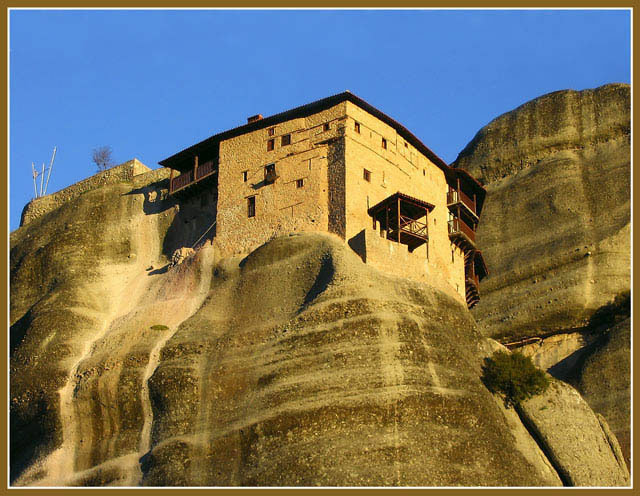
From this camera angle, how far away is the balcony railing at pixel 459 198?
5700cm

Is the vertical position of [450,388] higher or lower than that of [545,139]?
lower

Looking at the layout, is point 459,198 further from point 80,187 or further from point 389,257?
point 80,187

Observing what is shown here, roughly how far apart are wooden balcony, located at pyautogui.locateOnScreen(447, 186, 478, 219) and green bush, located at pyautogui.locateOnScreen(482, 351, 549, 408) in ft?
49.4

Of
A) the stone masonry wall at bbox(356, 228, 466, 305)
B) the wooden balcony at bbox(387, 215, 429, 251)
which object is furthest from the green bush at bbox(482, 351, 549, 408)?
the wooden balcony at bbox(387, 215, 429, 251)

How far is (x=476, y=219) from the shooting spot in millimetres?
59688

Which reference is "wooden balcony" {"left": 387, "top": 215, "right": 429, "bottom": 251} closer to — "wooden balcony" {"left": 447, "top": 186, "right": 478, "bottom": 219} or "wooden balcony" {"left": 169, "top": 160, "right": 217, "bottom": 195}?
"wooden balcony" {"left": 447, "top": 186, "right": 478, "bottom": 219}

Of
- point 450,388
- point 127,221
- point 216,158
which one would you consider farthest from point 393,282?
point 127,221

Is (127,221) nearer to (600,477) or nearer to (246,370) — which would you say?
(246,370)

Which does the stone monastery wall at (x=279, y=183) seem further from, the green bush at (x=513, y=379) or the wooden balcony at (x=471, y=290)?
the wooden balcony at (x=471, y=290)

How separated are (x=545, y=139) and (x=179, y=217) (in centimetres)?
2695

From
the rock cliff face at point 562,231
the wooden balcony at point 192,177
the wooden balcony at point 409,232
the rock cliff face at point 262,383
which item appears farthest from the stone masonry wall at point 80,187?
the rock cliff face at point 562,231

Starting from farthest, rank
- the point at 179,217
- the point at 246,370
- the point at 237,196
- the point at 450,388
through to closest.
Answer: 1. the point at 179,217
2. the point at 237,196
3. the point at 246,370
4. the point at 450,388

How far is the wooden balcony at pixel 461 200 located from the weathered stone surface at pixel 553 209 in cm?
415

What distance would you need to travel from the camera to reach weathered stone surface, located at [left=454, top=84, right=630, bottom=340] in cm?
5575
